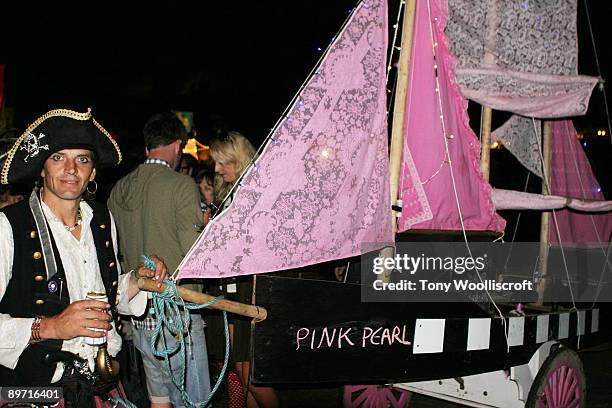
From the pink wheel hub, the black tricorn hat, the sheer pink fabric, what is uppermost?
the black tricorn hat

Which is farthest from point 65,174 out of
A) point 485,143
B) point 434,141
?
point 485,143

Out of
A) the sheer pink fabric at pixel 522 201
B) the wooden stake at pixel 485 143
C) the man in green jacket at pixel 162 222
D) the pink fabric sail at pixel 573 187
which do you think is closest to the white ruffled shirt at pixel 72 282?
the man in green jacket at pixel 162 222

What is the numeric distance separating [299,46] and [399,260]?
685 inches

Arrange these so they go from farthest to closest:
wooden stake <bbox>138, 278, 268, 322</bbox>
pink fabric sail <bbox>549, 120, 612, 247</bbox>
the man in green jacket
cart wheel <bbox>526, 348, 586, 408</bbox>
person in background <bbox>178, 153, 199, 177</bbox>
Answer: person in background <bbox>178, 153, 199, 177</bbox>, pink fabric sail <bbox>549, 120, 612, 247</bbox>, cart wheel <bbox>526, 348, 586, 408</bbox>, the man in green jacket, wooden stake <bbox>138, 278, 268, 322</bbox>

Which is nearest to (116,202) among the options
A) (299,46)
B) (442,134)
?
(442,134)

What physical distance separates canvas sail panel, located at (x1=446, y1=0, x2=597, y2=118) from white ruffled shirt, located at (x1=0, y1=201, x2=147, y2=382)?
9.31ft

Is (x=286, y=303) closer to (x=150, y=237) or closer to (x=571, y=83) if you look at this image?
(x=150, y=237)

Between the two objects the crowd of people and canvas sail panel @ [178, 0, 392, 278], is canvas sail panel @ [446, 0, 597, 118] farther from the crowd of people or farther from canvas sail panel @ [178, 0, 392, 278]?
the crowd of people

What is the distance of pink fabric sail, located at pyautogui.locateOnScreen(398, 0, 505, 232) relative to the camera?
4.53 meters

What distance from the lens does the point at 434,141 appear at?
466 centimetres

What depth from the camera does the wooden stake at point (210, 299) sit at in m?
3.09

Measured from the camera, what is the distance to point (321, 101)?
3.79 m

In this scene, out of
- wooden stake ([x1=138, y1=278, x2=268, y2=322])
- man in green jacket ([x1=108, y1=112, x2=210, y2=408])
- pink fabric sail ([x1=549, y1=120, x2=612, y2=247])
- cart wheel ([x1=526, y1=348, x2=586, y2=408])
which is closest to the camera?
wooden stake ([x1=138, y1=278, x2=268, y2=322])

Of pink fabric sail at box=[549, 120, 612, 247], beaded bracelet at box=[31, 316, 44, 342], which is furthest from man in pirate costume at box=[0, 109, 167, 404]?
pink fabric sail at box=[549, 120, 612, 247]
